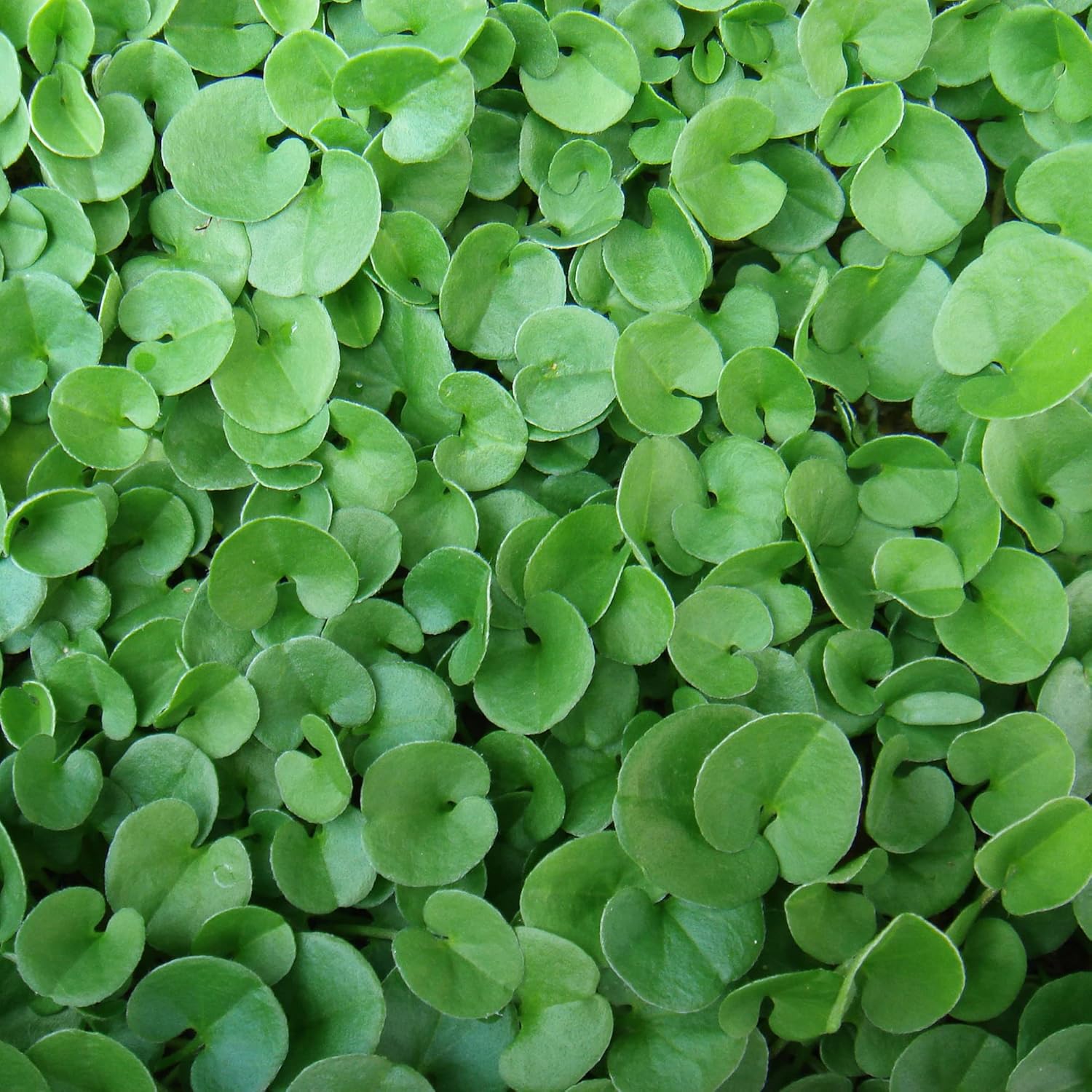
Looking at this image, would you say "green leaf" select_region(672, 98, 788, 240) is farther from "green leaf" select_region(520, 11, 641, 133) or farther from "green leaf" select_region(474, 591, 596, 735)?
"green leaf" select_region(474, 591, 596, 735)

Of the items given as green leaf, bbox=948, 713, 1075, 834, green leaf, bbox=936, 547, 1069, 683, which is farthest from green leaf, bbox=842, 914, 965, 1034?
green leaf, bbox=936, 547, 1069, 683

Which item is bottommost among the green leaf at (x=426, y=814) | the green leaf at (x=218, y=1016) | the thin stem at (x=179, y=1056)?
the thin stem at (x=179, y=1056)

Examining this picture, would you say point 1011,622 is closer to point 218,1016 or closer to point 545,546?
point 545,546

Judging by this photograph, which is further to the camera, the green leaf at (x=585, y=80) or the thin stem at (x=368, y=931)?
the green leaf at (x=585, y=80)

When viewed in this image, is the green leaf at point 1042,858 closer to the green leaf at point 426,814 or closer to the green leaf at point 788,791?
the green leaf at point 788,791

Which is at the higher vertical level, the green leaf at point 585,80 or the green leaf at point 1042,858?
the green leaf at point 585,80

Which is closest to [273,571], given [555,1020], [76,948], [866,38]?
[76,948]

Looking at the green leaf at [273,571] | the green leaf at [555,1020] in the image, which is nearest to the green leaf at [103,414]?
the green leaf at [273,571]

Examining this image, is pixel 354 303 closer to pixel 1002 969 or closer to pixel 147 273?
pixel 147 273

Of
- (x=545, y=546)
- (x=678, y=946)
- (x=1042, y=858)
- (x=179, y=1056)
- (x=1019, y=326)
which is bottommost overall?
(x=179, y=1056)
